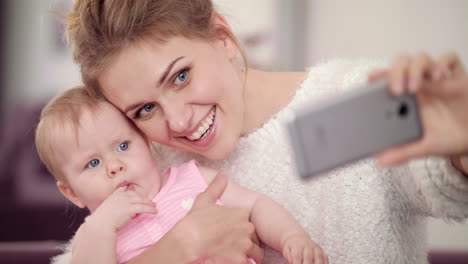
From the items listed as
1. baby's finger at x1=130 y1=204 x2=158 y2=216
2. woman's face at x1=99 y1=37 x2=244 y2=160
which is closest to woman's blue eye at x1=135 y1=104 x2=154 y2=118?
woman's face at x1=99 y1=37 x2=244 y2=160

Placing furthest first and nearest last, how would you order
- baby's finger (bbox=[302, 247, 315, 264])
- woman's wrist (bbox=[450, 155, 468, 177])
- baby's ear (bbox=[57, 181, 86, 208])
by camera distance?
baby's ear (bbox=[57, 181, 86, 208]), baby's finger (bbox=[302, 247, 315, 264]), woman's wrist (bbox=[450, 155, 468, 177])

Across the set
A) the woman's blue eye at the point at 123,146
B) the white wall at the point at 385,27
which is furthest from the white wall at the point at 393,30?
the woman's blue eye at the point at 123,146

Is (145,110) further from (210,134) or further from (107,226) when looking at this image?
(107,226)

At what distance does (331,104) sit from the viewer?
664mm

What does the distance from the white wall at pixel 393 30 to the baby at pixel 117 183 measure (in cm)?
184

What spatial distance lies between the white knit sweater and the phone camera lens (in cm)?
34

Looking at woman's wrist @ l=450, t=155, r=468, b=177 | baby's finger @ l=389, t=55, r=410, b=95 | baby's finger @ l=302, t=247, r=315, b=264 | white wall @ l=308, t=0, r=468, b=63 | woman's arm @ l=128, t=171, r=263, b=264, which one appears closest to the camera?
baby's finger @ l=389, t=55, r=410, b=95

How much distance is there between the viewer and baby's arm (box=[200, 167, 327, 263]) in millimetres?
990

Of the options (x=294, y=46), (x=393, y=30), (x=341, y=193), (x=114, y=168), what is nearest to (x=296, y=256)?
(x=341, y=193)

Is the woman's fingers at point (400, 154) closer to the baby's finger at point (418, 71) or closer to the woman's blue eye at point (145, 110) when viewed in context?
the baby's finger at point (418, 71)

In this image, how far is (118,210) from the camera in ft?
3.69

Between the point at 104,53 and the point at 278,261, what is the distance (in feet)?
2.19

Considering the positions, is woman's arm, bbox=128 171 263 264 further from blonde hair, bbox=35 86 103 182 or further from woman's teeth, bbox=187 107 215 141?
blonde hair, bbox=35 86 103 182

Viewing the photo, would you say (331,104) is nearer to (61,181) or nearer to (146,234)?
(146,234)
